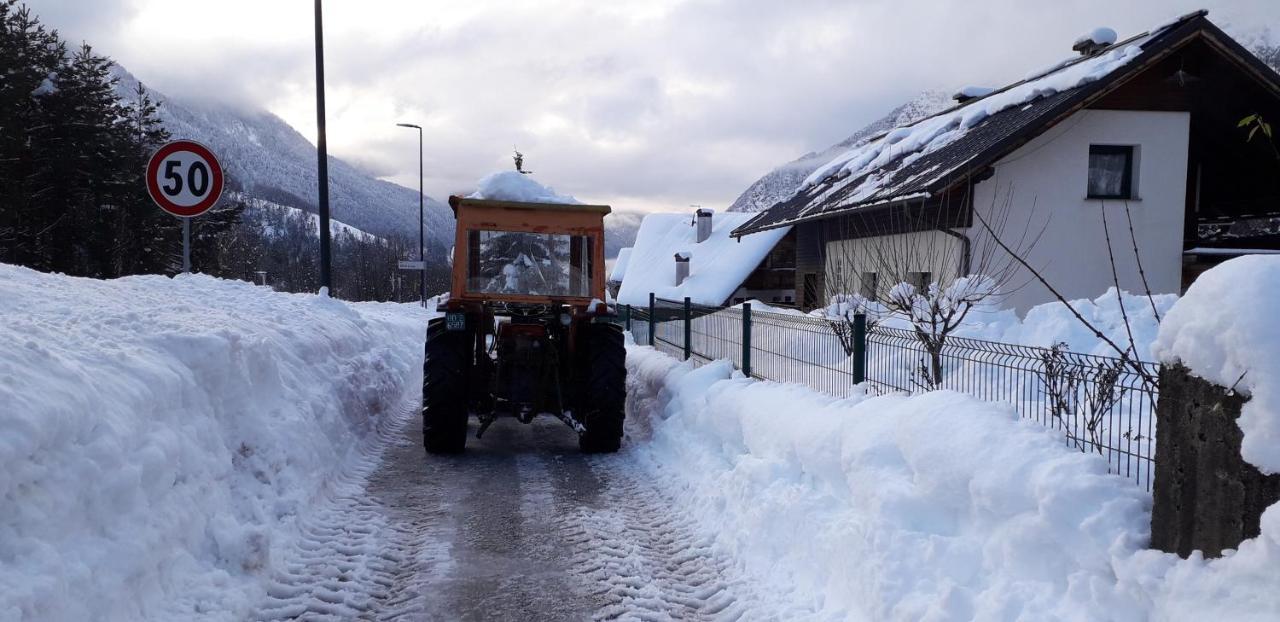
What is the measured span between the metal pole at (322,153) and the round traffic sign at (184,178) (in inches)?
246

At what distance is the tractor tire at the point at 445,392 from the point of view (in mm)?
7559

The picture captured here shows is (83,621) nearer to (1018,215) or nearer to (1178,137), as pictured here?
(1018,215)

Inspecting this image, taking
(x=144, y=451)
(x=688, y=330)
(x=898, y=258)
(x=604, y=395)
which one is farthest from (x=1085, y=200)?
(x=144, y=451)

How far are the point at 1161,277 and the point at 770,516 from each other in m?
11.6

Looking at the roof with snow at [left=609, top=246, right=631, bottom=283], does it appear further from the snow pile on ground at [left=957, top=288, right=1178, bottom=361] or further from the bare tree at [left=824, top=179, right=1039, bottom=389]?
the snow pile on ground at [left=957, top=288, right=1178, bottom=361]

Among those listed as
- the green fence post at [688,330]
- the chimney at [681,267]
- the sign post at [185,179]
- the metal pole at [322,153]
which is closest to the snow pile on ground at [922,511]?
the sign post at [185,179]

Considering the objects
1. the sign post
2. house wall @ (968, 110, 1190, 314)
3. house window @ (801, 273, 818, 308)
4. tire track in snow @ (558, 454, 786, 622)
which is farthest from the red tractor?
house window @ (801, 273, 818, 308)

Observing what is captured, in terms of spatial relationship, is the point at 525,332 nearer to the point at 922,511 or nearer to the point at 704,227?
the point at 922,511

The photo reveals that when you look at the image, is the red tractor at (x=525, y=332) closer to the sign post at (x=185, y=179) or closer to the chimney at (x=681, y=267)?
the sign post at (x=185, y=179)

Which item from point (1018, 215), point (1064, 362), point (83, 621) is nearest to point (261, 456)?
point (83, 621)

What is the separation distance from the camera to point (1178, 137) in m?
13.0

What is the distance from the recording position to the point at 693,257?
35.0m

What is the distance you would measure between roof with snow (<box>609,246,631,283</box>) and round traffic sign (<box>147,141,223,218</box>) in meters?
39.9

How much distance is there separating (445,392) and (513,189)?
237 cm
